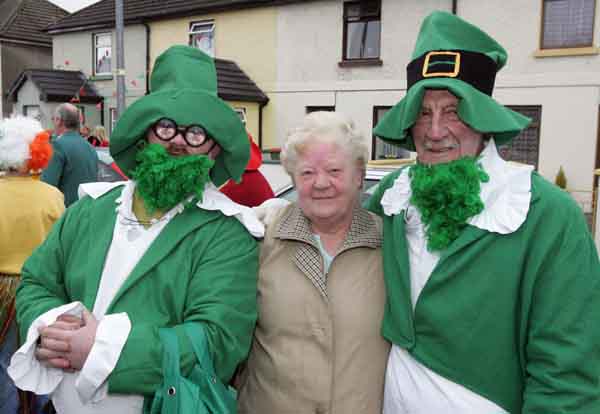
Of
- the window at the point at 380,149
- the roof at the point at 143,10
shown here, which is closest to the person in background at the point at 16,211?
the window at the point at 380,149

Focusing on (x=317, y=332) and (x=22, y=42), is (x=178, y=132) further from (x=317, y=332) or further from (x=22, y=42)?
(x=22, y=42)

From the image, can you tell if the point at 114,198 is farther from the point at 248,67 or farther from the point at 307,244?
the point at 248,67

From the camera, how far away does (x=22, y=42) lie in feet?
76.6

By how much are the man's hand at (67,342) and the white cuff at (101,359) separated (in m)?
0.03

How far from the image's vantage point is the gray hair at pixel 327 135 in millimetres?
2223

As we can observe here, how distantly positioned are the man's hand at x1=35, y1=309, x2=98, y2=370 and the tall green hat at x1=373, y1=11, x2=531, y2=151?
124 centimetres

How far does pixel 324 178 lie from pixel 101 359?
99 centimetres

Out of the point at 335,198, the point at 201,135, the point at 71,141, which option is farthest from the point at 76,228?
the point at 71,141

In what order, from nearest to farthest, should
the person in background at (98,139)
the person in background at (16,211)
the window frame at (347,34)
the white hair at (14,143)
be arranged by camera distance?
the person in background at (16,211)
the white hair at (14,143)
the person in background at (98,139)
the window frame at (347,34)

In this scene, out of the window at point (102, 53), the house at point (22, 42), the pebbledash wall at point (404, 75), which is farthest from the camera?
the house at point (22, 42)

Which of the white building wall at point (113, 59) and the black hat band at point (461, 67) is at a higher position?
the white building wall at point (113, 59)

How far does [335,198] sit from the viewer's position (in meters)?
2.24

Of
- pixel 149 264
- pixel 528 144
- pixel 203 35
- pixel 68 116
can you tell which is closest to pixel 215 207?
pixel 149 264

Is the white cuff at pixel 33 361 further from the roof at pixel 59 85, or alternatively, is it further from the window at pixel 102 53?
the window at pixel 102 53
